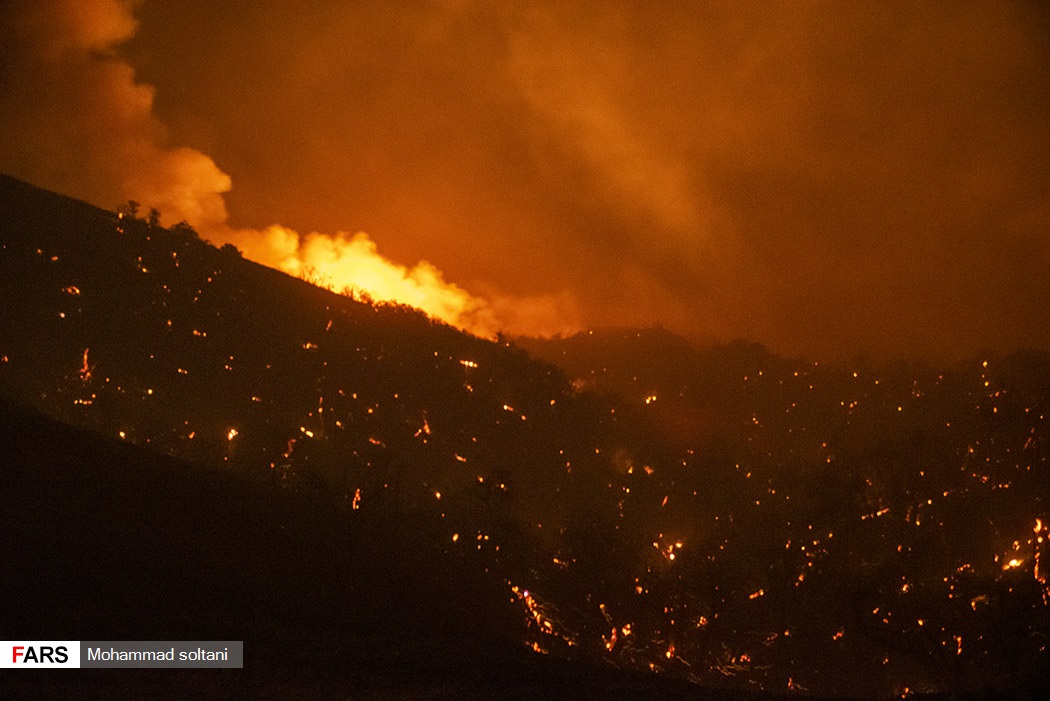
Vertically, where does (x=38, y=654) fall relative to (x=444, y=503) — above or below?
below

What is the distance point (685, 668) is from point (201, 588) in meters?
12.2

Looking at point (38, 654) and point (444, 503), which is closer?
point (38, 654)

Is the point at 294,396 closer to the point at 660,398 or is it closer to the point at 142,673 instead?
the point at 142,673

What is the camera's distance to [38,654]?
599 centimetres

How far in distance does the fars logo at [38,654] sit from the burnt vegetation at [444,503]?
22 cm

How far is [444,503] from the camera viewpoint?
59.3ft

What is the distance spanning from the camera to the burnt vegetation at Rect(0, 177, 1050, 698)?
8195 millimetres

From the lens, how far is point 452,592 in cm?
1266

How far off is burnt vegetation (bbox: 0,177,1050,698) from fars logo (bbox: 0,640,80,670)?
0.73 ft

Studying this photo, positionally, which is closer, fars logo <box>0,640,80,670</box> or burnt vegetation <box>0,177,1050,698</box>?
fars logo <box>0,640,80,670</box>

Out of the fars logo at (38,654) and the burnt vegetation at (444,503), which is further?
the burnt vegetation at (444,503)

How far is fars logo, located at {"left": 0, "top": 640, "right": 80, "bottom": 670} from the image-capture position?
229 inches

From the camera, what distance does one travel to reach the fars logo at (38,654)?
19.1ft

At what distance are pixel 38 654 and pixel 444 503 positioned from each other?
40.6 feet
